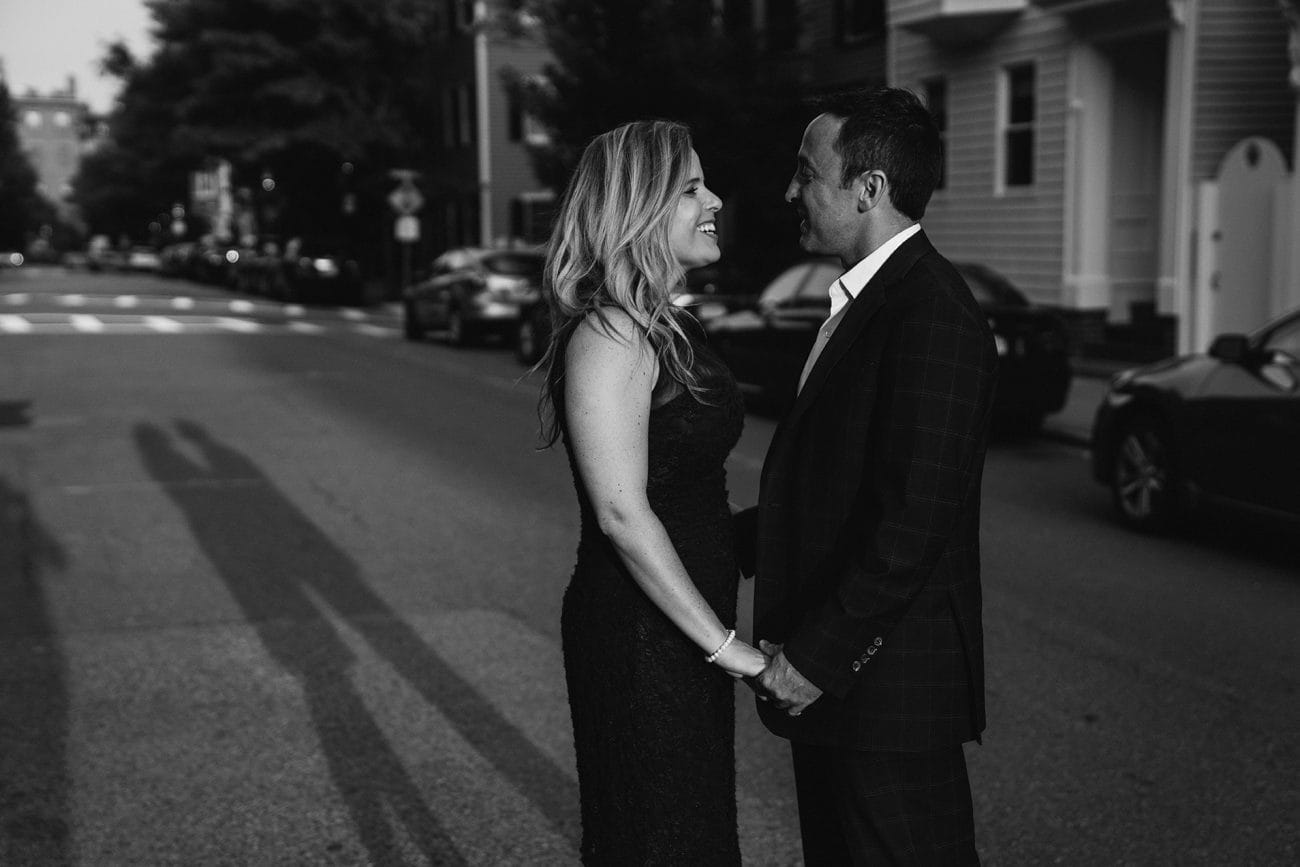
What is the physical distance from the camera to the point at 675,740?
8.79ft

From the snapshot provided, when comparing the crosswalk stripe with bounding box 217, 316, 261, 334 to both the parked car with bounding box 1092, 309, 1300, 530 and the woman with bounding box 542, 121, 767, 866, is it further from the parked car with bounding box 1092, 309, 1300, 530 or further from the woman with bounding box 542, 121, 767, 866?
the woman with bounding box 542, 121, 767, 866

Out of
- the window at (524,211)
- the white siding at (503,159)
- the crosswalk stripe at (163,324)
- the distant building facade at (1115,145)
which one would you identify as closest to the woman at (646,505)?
the distant building facade at (1115,145)

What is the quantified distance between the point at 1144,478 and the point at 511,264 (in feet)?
51.8

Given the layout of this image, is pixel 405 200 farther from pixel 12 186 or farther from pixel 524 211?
pixel 12 186

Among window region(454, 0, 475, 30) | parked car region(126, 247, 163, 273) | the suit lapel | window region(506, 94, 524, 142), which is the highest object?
window region(454, 0, 475, 30)

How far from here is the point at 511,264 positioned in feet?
75.9

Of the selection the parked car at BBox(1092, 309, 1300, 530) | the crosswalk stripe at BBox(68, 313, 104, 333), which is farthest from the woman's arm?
the crosswalk stripe at BBox(68, 313, 104, 333)

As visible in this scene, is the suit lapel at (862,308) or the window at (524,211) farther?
the window at (524,211)

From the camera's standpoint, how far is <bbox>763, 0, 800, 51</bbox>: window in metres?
24.3

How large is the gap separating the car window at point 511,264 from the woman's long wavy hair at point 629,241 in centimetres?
2007

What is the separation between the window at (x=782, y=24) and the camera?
24.3m

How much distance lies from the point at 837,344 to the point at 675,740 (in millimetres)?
760

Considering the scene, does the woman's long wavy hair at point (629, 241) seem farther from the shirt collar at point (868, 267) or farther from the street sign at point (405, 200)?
the street sign at point (405, 200)

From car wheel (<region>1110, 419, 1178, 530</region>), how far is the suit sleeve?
6.15 meters
